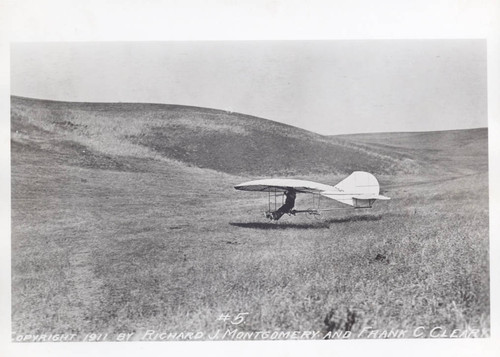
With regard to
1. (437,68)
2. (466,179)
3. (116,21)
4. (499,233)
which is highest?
(116,21)

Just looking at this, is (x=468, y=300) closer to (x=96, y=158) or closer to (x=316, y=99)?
(x=316, y=99)

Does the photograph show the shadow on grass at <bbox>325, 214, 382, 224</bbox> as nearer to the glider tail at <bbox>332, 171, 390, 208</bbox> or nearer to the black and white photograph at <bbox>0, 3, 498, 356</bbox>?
the black and white photograph at <bbox>0, 3, 498, 356</bbox>

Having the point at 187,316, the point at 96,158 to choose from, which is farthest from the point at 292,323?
the point at 96,158

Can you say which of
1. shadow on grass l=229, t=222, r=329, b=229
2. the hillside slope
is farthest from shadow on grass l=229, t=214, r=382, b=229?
the hillside slope

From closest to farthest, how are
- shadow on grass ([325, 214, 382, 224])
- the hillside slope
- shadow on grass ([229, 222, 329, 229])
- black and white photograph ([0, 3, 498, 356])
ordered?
1. black and white photograph ([0, 3, 498, 356])
2. the hillside slope
3. shadow on grass ([229, 222, 329, 229])
4. shadow on grass ([325, 214, 382, 224])

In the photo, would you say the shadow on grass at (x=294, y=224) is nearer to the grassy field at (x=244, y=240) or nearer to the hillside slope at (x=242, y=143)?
the grassy field at (x=244, y=240)

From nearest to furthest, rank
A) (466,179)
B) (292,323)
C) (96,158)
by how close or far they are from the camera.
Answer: (292,323), (466,179), (96,158)

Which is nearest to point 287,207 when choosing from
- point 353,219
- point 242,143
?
point 353,219
